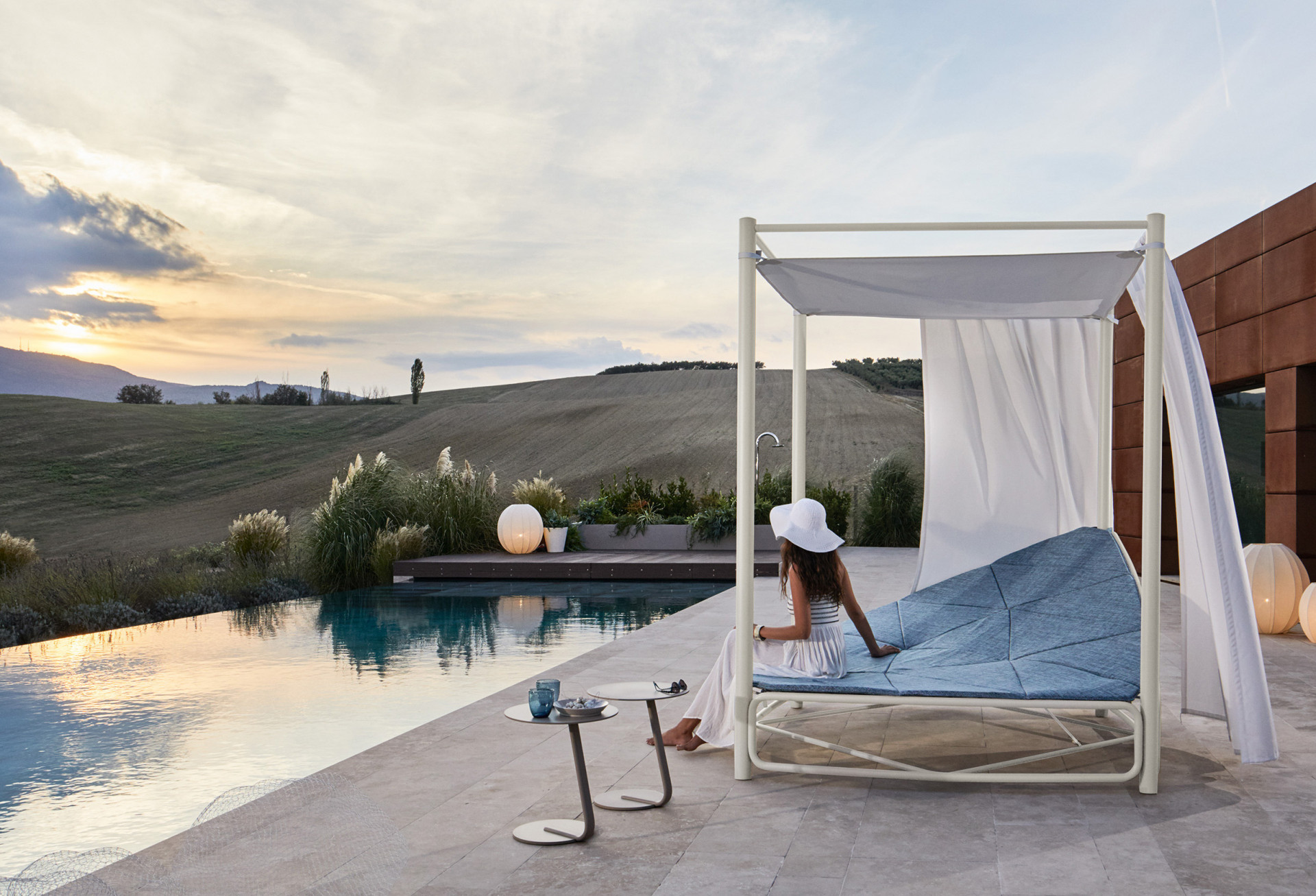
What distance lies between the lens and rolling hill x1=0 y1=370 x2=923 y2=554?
90.8 feet

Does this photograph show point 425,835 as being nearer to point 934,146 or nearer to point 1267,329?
point 1267,329

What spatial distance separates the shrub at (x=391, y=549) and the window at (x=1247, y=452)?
8.31m

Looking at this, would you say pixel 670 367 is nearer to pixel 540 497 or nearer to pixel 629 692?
pixel 540 497

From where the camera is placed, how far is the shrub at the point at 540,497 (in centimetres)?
1335

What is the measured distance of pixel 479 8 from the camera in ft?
36.9

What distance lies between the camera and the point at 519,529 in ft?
40.4

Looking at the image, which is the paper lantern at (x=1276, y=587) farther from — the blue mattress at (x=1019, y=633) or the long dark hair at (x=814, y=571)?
the long dark hair at (x=814, y=571)

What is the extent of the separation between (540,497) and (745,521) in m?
10.1

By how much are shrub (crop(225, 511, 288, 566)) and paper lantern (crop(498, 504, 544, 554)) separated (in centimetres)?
256

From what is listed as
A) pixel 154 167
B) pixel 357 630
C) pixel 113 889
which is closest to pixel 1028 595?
pixel 113 889

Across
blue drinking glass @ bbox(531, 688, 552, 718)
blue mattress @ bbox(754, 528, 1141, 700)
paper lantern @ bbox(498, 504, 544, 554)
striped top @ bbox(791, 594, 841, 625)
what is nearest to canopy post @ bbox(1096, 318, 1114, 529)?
blue mattress @ bbox(754, 528, 1141, 700)

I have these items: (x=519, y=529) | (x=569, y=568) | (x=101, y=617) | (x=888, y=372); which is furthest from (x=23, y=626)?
(x=888, y=372)

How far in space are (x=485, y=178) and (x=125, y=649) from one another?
10115mm

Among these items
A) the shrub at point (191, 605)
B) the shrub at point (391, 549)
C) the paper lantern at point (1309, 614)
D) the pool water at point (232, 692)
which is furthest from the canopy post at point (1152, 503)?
the shrub at point (391, 549)
